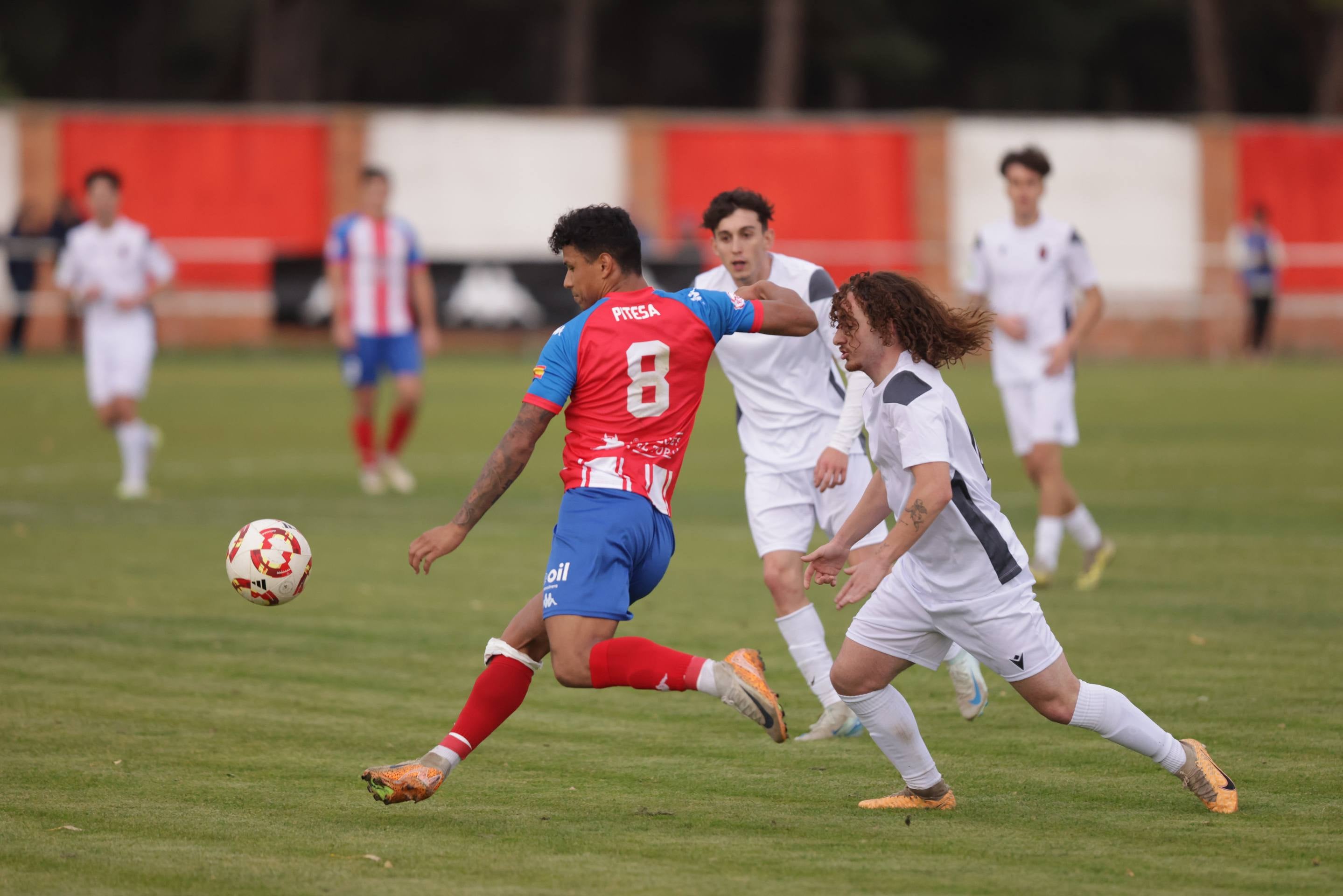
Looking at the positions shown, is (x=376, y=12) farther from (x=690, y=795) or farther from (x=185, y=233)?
(x=690, y=795)

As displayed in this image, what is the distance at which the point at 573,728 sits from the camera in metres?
7.20

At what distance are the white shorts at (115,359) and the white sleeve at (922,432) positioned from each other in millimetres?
10342

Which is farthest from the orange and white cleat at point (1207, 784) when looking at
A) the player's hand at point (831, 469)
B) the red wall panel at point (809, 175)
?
the red wall panel at point (809, 175)

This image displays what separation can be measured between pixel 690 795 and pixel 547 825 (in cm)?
59

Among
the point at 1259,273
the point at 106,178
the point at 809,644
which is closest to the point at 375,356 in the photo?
the point at 106,178

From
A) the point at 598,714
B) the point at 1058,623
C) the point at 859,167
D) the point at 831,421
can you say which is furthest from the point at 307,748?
the point at 859,167

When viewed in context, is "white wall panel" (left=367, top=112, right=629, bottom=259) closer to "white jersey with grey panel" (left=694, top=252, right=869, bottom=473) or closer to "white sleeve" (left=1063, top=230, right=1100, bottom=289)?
"white sleeve" (left=1063, top=230, right=1100, bottom=289)

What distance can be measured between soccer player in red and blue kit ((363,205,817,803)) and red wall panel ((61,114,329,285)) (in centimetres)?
2833

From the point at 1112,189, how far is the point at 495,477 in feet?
106

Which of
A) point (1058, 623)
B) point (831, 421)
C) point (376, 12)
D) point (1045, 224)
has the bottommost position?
point (1058, 623)

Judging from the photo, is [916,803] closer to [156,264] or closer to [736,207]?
[736,207]

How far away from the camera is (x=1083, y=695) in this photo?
5.66 m

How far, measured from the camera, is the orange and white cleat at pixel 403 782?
5637mm

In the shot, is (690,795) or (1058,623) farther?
(1058,623)
